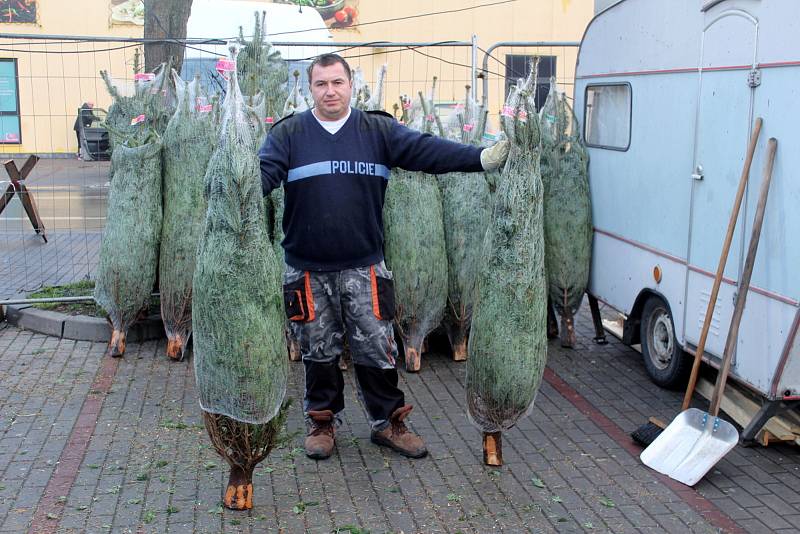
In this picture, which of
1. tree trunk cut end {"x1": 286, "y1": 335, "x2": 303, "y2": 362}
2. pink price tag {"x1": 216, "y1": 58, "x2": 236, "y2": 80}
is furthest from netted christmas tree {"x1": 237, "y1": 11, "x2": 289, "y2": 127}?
pink price tag {"x1": 216, "y1": 58, "x2": 236, "y2": 80}

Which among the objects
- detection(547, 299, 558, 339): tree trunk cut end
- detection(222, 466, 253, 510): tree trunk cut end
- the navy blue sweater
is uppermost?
the navy blue sweater

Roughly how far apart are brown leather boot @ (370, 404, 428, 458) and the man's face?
1.61 m

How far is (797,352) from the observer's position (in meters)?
4.46

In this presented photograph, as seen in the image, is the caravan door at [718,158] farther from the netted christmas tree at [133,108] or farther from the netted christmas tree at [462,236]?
the netted christmas tree at [133,108]

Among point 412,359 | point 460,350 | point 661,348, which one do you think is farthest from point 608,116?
point 412,359

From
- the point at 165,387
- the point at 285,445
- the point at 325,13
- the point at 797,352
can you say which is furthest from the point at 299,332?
the point at 325,13

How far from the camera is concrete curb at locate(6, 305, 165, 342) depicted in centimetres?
700

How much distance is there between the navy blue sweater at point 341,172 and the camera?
4.37 m

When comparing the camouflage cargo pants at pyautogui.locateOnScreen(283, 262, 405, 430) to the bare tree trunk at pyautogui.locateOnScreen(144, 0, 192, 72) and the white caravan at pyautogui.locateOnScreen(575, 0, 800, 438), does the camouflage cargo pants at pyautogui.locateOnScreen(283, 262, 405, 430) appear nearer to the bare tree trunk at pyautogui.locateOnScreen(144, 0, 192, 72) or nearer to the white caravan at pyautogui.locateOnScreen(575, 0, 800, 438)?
the white caravan at pyautogui.locateOnScreen(575, 0, 800, 438)

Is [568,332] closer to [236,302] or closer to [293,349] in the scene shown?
[293,349]

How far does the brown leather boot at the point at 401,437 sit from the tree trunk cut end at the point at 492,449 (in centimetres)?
34

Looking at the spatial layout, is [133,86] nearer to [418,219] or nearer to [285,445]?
[418,219]

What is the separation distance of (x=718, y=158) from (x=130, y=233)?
403 centimetres

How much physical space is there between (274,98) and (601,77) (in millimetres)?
2570
